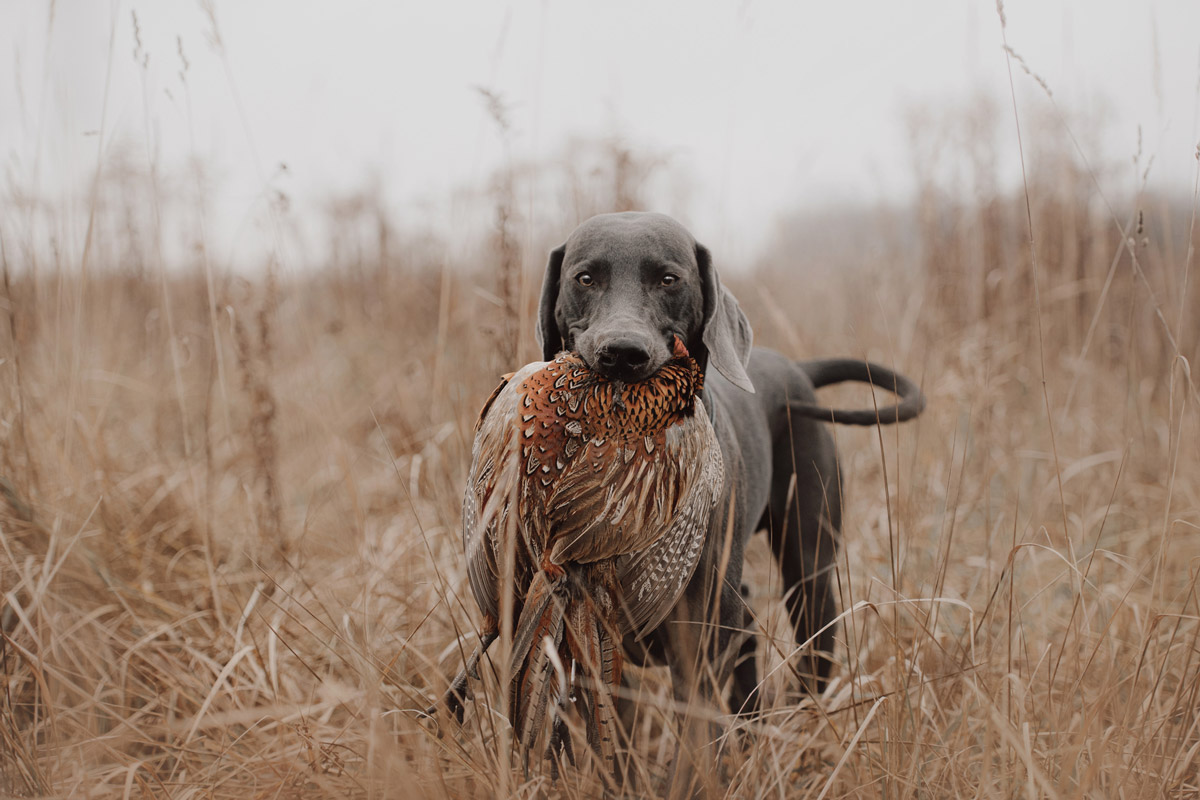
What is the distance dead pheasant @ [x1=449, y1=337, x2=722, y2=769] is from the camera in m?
1.11

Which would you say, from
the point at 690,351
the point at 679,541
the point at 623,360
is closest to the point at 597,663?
the point at 679,541

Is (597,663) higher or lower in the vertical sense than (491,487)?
lower

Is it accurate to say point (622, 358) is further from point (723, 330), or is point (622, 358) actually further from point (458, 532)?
point (458, 532)

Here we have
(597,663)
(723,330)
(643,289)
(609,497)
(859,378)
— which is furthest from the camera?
(859,378)

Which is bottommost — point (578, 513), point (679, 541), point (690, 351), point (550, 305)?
point (679, 541)

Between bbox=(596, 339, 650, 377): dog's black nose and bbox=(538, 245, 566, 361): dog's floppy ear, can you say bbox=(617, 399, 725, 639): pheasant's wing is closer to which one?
bbox=(596, 339, 650, 377): dog's black nose

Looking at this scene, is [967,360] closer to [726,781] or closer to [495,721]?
[726,781]

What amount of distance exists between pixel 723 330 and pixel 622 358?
43 cm

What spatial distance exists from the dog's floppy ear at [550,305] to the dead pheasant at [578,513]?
31 centimetres

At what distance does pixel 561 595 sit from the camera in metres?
1.19

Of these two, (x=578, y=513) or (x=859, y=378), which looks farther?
(x=859, y=378)

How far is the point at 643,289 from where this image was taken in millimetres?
1397

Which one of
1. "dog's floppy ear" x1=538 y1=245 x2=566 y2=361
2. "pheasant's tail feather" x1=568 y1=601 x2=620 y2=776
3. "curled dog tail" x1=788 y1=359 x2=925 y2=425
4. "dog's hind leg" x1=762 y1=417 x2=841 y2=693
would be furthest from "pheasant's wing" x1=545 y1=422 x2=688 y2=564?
"dog's hind leg" x1=762 y1=417 x2=841 y2=693

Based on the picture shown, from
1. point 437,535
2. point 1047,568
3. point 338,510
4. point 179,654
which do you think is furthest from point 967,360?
point 179,654
